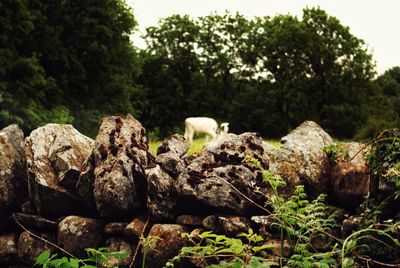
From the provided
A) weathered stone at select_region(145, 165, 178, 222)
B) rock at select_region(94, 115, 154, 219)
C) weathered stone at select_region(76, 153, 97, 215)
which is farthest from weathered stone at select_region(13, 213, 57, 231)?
weathered stone at select_region(145, 165, 178, 222)

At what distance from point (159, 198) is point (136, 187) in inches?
19.3

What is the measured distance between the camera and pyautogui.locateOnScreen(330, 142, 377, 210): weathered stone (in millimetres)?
6852

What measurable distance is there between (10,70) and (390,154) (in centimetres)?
2303

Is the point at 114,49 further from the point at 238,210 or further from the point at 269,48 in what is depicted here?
the point at 238,210

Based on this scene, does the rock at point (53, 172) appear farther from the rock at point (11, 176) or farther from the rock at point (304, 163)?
the rock at point (304, 163)

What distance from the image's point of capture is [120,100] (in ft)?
109

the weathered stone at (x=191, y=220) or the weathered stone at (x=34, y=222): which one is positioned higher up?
the weathered stone at (x=191, y=220)

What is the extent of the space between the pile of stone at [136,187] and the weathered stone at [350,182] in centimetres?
1

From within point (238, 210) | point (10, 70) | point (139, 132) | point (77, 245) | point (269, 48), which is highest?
point (269, 48)

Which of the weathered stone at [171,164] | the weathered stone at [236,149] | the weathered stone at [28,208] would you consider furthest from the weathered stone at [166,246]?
the weathered stone at [28,208]

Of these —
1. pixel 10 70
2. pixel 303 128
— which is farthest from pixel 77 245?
pixel 10 70

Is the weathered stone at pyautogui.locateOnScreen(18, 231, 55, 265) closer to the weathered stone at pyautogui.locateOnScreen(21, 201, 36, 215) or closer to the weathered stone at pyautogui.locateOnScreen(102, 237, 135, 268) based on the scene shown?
the weathered stone at pyautogui.locateOnScreen(21, 201, 36, 215)

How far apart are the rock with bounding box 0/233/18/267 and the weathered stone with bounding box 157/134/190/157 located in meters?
2.67

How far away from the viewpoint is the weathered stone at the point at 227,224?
6.66m
